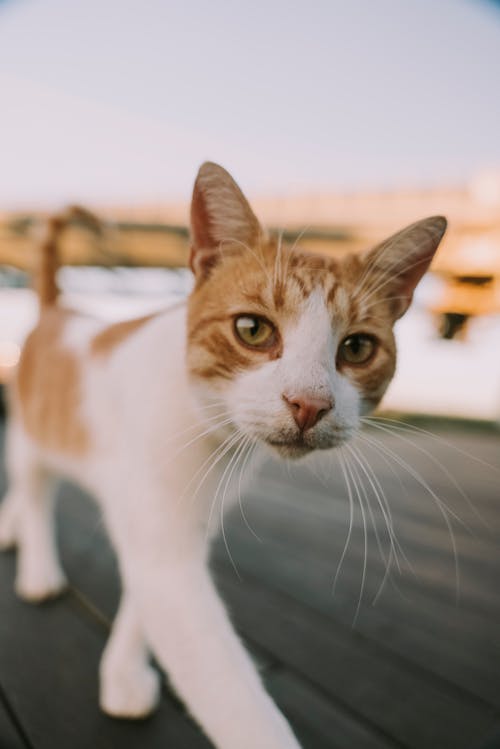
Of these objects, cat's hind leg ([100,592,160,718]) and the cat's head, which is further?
cat's hind leg ([100,592,160,718])

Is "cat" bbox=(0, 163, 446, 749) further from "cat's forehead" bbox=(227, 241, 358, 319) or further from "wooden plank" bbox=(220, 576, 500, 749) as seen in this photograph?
"wooden plank" bbox=(220, 576, 500, 749)

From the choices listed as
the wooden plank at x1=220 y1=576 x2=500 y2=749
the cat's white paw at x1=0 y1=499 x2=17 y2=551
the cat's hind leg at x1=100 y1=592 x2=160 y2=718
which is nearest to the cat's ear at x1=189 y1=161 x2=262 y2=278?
the cat's hind leg at x1=100 y1=592 x2=160 y2=718

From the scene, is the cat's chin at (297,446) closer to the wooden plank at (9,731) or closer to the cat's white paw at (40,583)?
the wooden plank at (9,731)

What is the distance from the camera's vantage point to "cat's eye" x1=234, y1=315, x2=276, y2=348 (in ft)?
2.02

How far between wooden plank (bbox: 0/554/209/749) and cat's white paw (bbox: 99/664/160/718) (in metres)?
0.01

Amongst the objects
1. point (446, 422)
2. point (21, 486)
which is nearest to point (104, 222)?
point (21, 486)

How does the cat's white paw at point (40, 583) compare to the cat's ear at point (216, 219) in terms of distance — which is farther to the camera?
the cat's white paw at point (40, 583)

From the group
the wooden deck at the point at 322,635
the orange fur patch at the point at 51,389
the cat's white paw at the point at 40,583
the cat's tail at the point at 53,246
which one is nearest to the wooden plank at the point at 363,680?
the wooden deck at the point at 322,635

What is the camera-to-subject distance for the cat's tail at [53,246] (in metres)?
1.11

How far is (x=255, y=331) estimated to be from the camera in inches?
24.7

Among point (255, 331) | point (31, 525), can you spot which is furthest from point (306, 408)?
point (31, 525)

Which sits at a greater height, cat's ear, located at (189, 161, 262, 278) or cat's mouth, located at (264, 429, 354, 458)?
cat's ear, located at (189, 161, 262, 278)

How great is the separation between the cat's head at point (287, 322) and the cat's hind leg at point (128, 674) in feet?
1.29

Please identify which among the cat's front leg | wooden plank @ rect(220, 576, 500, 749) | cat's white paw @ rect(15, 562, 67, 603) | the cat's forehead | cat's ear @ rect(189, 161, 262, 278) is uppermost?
cat's ear @ rect(189, 161, 262, 278)
